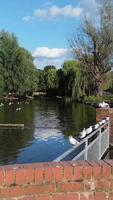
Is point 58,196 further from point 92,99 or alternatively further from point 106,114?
point 92,99

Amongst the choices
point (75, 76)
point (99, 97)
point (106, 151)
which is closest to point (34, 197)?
point (106, 151)

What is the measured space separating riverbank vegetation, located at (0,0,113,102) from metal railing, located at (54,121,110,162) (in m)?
48.4

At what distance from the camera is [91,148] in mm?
9938

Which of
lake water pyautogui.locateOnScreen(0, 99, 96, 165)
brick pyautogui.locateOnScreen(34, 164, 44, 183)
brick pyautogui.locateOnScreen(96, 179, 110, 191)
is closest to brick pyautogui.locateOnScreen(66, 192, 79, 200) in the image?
brick pyautogui.locateOnScreen(96, 179, 110, 191)

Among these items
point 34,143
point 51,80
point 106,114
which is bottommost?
point 34,143

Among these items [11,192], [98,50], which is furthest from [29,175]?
[98,50]

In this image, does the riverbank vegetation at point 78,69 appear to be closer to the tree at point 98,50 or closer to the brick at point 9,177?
the tree at point 98,50

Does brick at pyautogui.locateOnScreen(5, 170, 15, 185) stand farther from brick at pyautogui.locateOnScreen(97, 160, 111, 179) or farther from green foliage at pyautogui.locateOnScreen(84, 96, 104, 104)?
green foliage at pyautogui.locateOnScreen(84, 96, 104, 104)

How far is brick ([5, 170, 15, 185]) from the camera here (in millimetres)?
3789

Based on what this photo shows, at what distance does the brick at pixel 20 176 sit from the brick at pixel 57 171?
11.3 inches

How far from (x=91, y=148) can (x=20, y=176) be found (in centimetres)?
620

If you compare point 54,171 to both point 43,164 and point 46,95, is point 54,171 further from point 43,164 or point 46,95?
point 46,95

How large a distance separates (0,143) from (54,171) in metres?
19.7

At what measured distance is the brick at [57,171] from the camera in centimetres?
399
